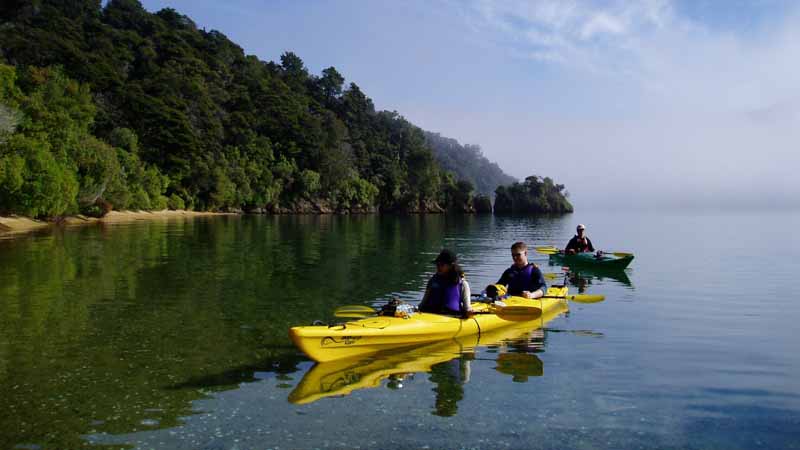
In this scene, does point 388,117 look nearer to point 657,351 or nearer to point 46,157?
point 46,157

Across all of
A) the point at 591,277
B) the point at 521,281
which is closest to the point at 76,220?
the point at 591,277

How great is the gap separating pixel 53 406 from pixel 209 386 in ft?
6.17

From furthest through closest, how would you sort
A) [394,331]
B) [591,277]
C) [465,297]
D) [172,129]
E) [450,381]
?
[172,129] → [591,277] → [465,297] → [394,331] → [450,381]

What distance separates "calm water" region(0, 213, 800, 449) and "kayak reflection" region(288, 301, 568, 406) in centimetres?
5

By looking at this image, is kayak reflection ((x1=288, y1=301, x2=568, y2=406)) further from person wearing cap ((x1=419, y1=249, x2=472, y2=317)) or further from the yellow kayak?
person wearing cap ((x1=419, y1=249, x2=472, y2=317))

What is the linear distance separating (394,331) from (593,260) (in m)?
15.3

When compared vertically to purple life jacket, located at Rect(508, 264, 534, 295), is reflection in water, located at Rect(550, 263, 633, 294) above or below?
below

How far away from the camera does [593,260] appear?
23.1 metres

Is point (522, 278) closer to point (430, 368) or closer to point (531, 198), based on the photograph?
point (430, 368)

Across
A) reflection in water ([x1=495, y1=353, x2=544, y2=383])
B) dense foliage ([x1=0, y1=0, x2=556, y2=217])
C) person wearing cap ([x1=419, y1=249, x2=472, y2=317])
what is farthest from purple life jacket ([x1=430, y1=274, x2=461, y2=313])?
dense foliage ([x1=0, y1=0, x2=556, y2=217])

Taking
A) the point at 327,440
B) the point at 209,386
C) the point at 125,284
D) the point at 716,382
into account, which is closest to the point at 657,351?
the point at 716,382

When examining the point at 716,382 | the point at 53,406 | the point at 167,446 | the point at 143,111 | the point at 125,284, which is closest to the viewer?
the point at 167,446

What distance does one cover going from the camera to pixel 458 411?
7438mm

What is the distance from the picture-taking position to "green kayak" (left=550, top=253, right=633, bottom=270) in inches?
884
